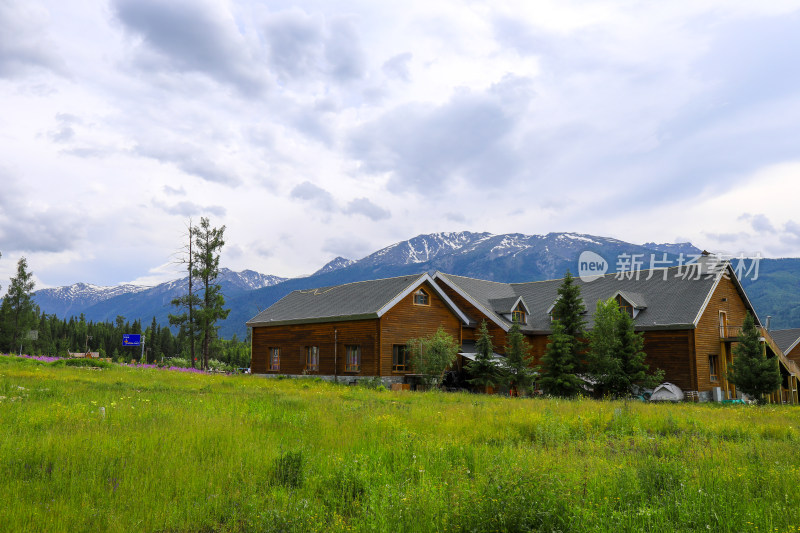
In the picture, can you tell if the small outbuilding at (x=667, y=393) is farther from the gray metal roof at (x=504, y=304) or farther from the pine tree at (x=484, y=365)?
the gray metal roof at (x=504, y=304)

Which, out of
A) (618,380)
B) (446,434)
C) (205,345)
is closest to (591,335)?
(618,380)

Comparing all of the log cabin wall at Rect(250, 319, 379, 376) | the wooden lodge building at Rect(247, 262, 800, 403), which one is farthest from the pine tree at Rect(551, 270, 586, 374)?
the log cabin wall at Rect(250, 319, 379, 376)

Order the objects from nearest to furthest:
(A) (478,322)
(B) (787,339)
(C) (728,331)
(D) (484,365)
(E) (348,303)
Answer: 1. (D) (484,365)
2. (C) (728,331)
3. (E) (348,303)
4. (A) (478,322)
5. (B) (787,339)

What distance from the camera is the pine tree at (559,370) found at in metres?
28.8

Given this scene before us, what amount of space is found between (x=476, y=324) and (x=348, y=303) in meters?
9.72

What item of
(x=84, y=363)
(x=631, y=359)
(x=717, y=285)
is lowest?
Answer: (x=84, y=363)

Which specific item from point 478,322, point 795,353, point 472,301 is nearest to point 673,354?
point 478,322

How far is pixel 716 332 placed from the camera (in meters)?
34.7

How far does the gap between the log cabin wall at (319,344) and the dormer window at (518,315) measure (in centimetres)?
1148

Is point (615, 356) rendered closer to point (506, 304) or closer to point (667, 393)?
point (667, 393)

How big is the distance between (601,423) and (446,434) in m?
5.07

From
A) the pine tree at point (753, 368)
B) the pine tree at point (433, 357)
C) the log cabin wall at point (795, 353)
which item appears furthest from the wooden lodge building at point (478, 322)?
the log cabin wall at point (795, 353)

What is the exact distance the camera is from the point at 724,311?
3609 centimetres

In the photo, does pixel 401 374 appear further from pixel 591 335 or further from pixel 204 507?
pixel 204 507
